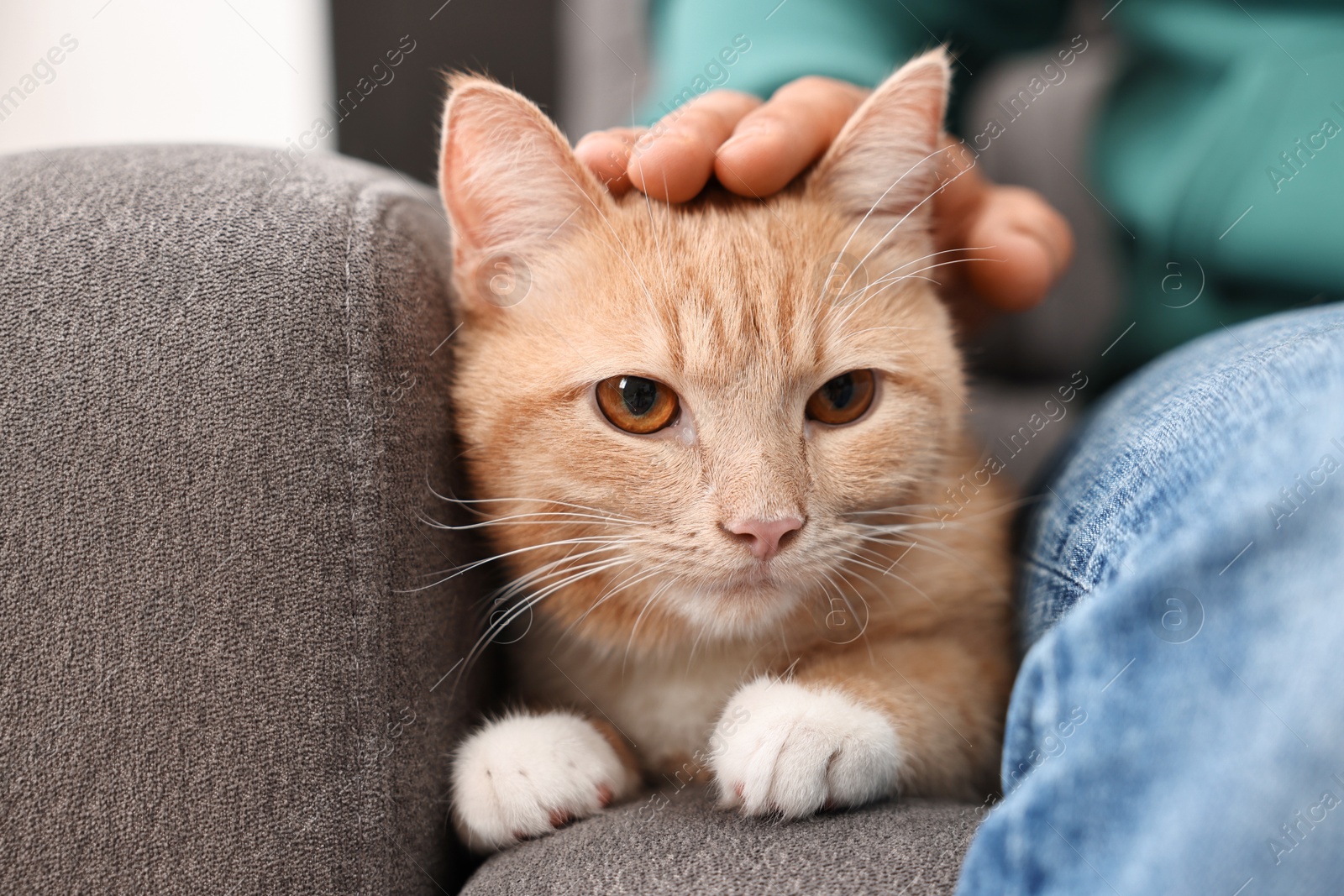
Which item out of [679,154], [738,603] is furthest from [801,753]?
[679,154]

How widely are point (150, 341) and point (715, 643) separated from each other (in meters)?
0.74

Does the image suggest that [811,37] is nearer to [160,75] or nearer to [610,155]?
[610,155]

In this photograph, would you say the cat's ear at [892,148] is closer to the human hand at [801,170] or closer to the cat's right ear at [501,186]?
→ the human hand at [801,170]

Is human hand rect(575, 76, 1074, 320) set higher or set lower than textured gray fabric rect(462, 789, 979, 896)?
higher

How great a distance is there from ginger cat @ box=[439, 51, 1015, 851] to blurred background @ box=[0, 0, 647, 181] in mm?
911

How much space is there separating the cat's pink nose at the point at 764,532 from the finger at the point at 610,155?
503mm

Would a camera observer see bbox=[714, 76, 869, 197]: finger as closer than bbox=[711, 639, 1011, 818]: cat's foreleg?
No

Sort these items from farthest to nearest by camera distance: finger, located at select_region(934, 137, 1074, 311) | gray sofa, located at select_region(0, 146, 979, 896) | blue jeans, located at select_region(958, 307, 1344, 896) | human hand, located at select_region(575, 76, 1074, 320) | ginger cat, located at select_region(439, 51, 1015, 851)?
finger, located at select_region(934, 137, 1074, 311)
human hand, located at select_region(575, 76, 1074, 320)
ginger cat, located at select_region(439, 51, 1015, 851)
gray sofa, located at select_region(0, 146, 979, 896)
blue jeans, located at select_region(958, 307, 1344, 896)

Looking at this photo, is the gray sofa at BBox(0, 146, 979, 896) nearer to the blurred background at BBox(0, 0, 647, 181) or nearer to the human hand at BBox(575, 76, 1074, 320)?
the human hand at BBox(575, 76, 1074, 320)

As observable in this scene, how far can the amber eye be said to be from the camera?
111 centimetres

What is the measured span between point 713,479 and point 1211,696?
0.53m

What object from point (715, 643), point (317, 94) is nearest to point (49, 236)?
point (715, 643)

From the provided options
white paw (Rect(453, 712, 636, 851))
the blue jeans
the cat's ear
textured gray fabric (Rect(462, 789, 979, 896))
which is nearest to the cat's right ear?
the cat's ear

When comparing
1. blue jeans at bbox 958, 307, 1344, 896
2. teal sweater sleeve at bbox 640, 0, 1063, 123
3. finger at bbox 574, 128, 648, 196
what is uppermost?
teal sweater sleeve at bbox 640, 0, 1063, 123
